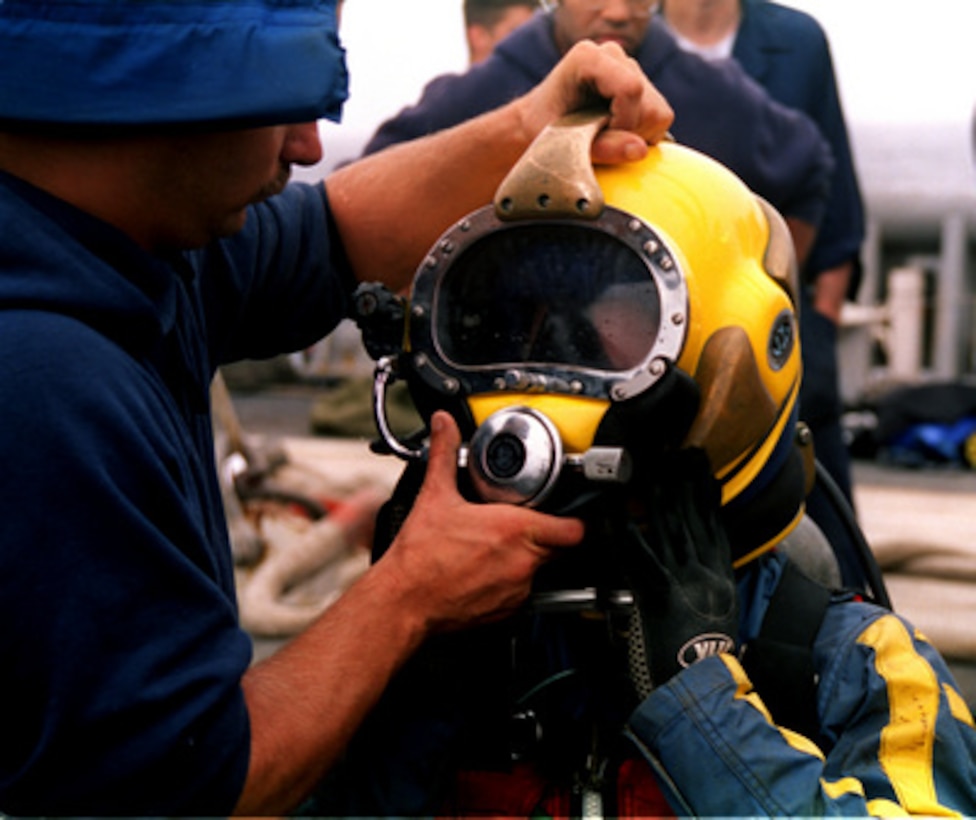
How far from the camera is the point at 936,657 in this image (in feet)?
4.59

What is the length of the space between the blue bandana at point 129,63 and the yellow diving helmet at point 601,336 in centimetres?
34

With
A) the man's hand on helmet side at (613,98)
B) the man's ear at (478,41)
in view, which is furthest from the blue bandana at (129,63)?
the man's ear at (478,41)

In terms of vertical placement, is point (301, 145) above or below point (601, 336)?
above

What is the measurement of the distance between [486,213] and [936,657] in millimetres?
702

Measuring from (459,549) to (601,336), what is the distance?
28 cm

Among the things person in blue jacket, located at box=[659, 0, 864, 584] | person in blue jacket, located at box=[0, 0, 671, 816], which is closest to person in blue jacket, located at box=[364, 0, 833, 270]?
person in blue jacket, located at box=[659, 0, 864, 584]

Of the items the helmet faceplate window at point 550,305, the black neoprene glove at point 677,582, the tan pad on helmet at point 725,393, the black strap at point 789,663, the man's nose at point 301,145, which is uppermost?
the man's nose at point 301,145

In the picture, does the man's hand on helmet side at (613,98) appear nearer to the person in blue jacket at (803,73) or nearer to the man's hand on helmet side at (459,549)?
the man's hand on helmet side at (459,549)

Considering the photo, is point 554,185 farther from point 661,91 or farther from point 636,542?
point 661,91

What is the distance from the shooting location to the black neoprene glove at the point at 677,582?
1.30 m

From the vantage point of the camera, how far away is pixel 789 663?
4.58 ft

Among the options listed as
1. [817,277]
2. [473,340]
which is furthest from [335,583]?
[473,340]

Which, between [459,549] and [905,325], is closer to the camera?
[459,549]

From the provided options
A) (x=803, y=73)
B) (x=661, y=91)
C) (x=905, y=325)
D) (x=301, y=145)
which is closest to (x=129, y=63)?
(x=301, y=145)
